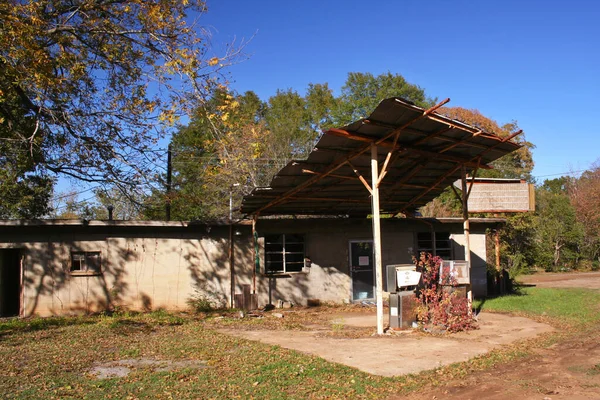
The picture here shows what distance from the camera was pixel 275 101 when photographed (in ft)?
133

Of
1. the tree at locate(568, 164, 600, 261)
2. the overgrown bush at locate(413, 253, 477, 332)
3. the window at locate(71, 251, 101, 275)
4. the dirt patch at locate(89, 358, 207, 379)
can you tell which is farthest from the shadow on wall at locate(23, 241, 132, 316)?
the tree at locate(568, 164, 600, 261)

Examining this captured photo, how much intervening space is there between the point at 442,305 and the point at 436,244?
695 centimetres

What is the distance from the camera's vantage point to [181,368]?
24.0 feet

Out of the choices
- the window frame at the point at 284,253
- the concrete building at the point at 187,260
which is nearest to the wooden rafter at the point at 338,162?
the window frame at the point at 284,253

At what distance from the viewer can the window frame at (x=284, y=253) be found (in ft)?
50.0

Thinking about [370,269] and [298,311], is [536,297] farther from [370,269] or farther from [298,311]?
[298,311]

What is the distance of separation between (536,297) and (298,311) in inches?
300

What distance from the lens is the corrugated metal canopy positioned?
950 cm

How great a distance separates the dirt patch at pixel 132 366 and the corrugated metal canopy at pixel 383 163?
15.1ft

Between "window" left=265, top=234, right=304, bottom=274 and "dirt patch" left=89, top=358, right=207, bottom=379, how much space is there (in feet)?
24.4

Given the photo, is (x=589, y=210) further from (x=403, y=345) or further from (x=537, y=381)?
(x=537, y=381)

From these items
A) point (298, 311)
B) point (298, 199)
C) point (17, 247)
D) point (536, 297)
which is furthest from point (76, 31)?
point (536, 297)

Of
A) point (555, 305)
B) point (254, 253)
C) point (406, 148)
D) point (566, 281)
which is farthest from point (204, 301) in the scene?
point (566, 281)

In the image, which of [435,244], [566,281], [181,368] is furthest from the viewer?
[566,281]
